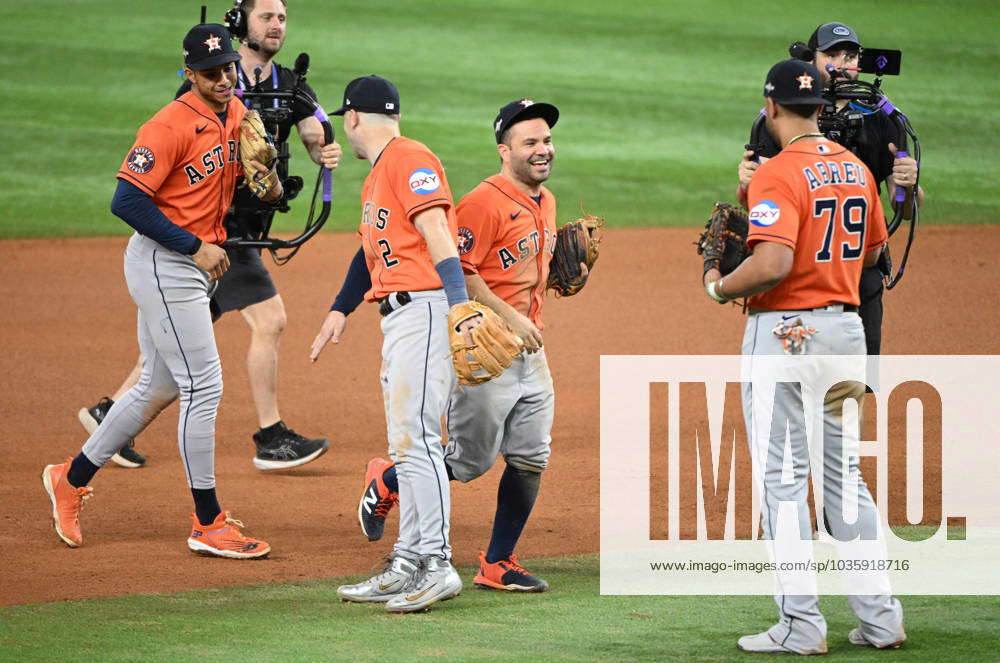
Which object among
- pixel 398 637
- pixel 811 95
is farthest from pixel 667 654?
pixel 811 95

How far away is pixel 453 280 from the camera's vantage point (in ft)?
16.4

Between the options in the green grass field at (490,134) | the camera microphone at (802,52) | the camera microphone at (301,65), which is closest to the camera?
the green grass field at (490,134)

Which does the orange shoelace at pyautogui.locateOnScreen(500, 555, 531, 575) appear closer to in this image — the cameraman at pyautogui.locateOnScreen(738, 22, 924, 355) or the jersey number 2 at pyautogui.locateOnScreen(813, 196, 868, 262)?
the jersey number 2 at pyautogui.locateOnScreen(813, 196, 868, 262)

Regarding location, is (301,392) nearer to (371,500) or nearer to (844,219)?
(371,500)

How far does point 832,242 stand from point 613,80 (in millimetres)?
19568

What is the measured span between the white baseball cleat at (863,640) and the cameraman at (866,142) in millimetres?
1848

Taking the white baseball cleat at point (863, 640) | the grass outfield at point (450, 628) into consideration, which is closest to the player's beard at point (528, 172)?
the grass outfield at point (450, 628)

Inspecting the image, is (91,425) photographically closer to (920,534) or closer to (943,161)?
(920,534)

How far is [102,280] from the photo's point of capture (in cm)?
1309

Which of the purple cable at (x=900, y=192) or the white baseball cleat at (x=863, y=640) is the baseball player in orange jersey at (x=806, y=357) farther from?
the purple cable at (x=900, y=192)

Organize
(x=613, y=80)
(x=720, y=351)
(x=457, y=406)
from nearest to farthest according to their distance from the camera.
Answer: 1. (x=457, y=406)
2. (x=720, y=351)
3. (x=613, y=80)

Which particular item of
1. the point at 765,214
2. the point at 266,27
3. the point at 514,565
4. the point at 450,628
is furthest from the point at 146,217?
the point at 765,214

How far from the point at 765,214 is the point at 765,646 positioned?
143 cm

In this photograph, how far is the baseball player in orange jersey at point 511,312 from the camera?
5414 mm
